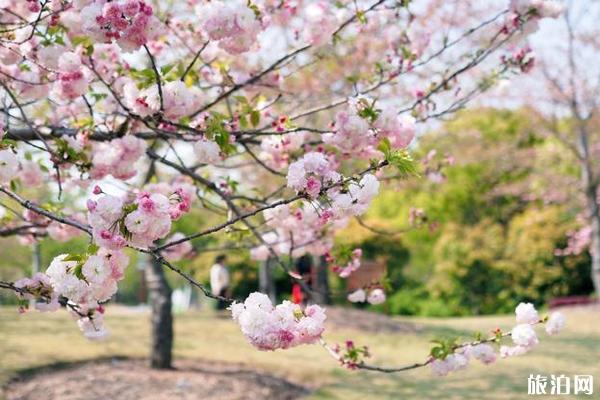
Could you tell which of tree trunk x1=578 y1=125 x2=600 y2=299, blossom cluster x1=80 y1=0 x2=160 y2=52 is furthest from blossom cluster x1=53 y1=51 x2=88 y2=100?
tree trunk x1=578 y1=125 x2=600 y2=299

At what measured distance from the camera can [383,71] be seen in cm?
447

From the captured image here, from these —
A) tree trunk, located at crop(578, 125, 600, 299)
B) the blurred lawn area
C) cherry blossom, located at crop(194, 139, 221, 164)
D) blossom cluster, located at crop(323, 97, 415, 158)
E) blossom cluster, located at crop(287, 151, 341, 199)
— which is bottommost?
the blurred lawn area

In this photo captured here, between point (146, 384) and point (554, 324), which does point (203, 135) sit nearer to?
point (554, 324)

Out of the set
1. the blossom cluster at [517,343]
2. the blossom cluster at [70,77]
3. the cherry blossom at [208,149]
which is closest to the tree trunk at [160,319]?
the blossom cluster at [70,77]

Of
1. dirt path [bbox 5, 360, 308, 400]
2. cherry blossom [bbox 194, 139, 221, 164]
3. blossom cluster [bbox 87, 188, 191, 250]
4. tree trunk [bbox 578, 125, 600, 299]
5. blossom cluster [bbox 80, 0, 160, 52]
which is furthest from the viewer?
tree trunk [bbox 578, 125, 600, 299]

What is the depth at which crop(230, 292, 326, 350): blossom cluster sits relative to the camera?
7.35 ft

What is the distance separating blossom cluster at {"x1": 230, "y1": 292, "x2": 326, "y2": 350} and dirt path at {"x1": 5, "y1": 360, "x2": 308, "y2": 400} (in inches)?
178

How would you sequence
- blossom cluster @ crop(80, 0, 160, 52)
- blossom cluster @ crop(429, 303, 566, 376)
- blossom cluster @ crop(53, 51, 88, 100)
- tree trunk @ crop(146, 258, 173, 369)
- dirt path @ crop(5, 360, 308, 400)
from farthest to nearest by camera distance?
tree trunk @ crop(146, 258, 173, 369) < dirt path @ crop(5, 360, 308, 400) < blossom cluster @ crop(429, 303, 566, 376) < blossom cluster @ crop(53, 51, 88, 100) < blossom cluster @ crop(80, 0, 160, 52)

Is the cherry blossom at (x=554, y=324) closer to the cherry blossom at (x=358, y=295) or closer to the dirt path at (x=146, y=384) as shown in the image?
the cherry blossom at (x=358, y=295)

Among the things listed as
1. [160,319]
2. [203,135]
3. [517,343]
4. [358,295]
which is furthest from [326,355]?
[203,135]

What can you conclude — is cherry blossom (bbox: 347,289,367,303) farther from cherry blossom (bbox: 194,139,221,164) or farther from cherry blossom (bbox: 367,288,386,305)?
cherry blossom (bbox: 194,139,221,164)

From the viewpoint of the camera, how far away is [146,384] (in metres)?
7.04

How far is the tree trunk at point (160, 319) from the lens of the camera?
26.1 feet

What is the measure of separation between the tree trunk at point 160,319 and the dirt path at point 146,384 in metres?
0.19
